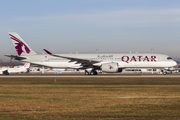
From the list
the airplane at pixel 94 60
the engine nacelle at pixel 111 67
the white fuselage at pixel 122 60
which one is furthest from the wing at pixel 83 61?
the engine nacelle at pixel 111 67

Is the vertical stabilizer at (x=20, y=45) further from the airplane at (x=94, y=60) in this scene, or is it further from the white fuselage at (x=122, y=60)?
the white fuselage at (x=122, y=60)

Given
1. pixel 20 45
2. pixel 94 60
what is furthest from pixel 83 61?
pixel 20 45

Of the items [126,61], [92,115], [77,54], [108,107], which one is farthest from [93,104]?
[77,54]

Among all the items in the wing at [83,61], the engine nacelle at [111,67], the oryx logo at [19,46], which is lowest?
the engine nacelle at [111,67]

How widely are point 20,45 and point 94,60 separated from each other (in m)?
16.8

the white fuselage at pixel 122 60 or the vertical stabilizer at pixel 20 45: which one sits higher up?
the vertical stabilizer at pixel 20 45

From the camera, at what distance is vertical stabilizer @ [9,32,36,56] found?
59.4m

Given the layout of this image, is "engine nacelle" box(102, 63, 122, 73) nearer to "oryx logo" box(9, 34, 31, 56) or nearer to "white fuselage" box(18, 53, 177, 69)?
"white fuselage" box(18, 53, 177, 69)

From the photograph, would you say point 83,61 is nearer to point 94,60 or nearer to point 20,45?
point 94,60

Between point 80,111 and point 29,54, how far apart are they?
47.3 meters

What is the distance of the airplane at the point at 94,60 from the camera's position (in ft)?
180

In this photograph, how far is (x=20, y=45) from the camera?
195 feet

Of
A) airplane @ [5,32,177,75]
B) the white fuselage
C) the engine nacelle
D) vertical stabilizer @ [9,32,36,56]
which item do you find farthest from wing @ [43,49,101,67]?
vertical stabilizer @ [9,32,36,56]

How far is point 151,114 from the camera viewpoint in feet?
44.7
